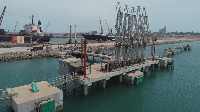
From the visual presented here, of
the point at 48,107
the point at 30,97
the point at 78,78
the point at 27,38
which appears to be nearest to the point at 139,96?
the point at 78,78

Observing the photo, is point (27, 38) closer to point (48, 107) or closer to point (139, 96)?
point (139, 96)

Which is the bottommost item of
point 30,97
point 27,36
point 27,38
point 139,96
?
point 139,96

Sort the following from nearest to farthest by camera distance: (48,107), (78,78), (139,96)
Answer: (48,107) < (78,78) < (139,96)

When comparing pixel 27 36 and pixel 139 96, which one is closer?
pixel 139 96

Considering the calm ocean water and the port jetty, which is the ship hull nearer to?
the port jetty

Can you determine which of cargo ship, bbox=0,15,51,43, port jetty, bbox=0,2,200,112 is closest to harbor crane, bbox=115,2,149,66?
port jetty, bbox=0,2,200,112

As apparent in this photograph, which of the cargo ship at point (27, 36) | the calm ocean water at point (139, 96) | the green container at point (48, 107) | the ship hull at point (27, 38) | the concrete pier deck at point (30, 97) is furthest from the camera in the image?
the cargo ship at point (27, 36)

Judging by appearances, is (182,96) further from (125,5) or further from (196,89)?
(125,5)

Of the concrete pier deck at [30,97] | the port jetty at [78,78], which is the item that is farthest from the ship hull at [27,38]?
the concrete pier deck at [30,97]

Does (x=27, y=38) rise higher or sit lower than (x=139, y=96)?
higher

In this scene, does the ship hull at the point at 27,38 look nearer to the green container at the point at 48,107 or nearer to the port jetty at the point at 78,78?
the port jetty at the point at 78,78

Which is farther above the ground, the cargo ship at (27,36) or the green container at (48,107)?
the cargo ship at (27,36)
